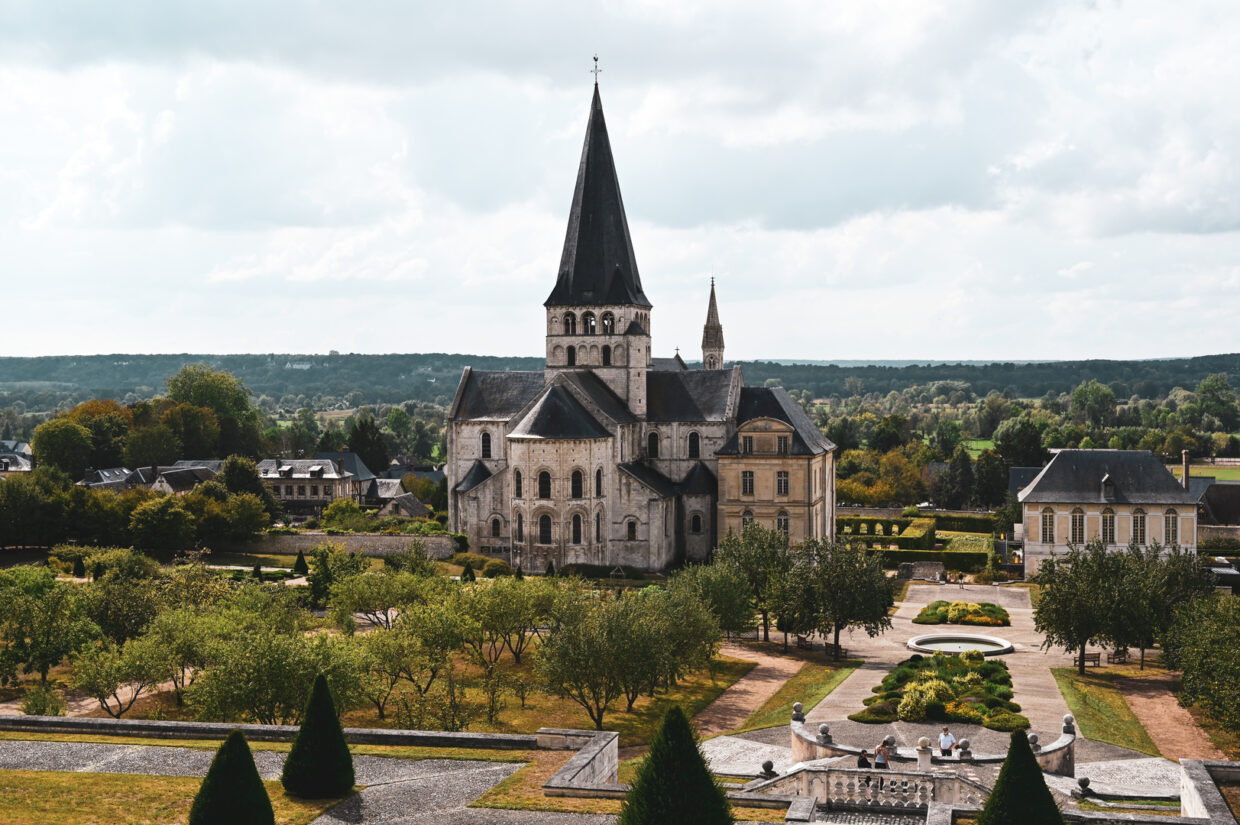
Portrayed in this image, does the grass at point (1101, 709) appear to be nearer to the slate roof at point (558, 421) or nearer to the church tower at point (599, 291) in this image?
the slate roof at point (558, 421)

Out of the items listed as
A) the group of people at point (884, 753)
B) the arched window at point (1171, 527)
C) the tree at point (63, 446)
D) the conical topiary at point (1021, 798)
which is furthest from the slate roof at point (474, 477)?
the conical topiary at point (1021, 798)

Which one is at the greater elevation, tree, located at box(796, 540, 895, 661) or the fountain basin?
tree, located at box(796, 540, 895, 661)

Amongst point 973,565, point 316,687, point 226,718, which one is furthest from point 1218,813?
point 973,565

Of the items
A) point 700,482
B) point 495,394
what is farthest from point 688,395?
point 495,394

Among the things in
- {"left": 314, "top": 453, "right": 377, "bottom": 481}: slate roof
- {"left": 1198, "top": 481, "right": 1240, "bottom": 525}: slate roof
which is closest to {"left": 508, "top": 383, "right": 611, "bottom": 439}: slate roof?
{"left": 1198, "top": 481, "right": 1240, "bottom": 525}: slate roof

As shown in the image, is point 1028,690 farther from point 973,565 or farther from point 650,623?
point 973,565

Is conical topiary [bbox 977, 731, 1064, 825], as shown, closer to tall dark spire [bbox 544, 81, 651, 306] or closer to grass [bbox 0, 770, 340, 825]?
grass [bbox 0, 770, 340, 825]
